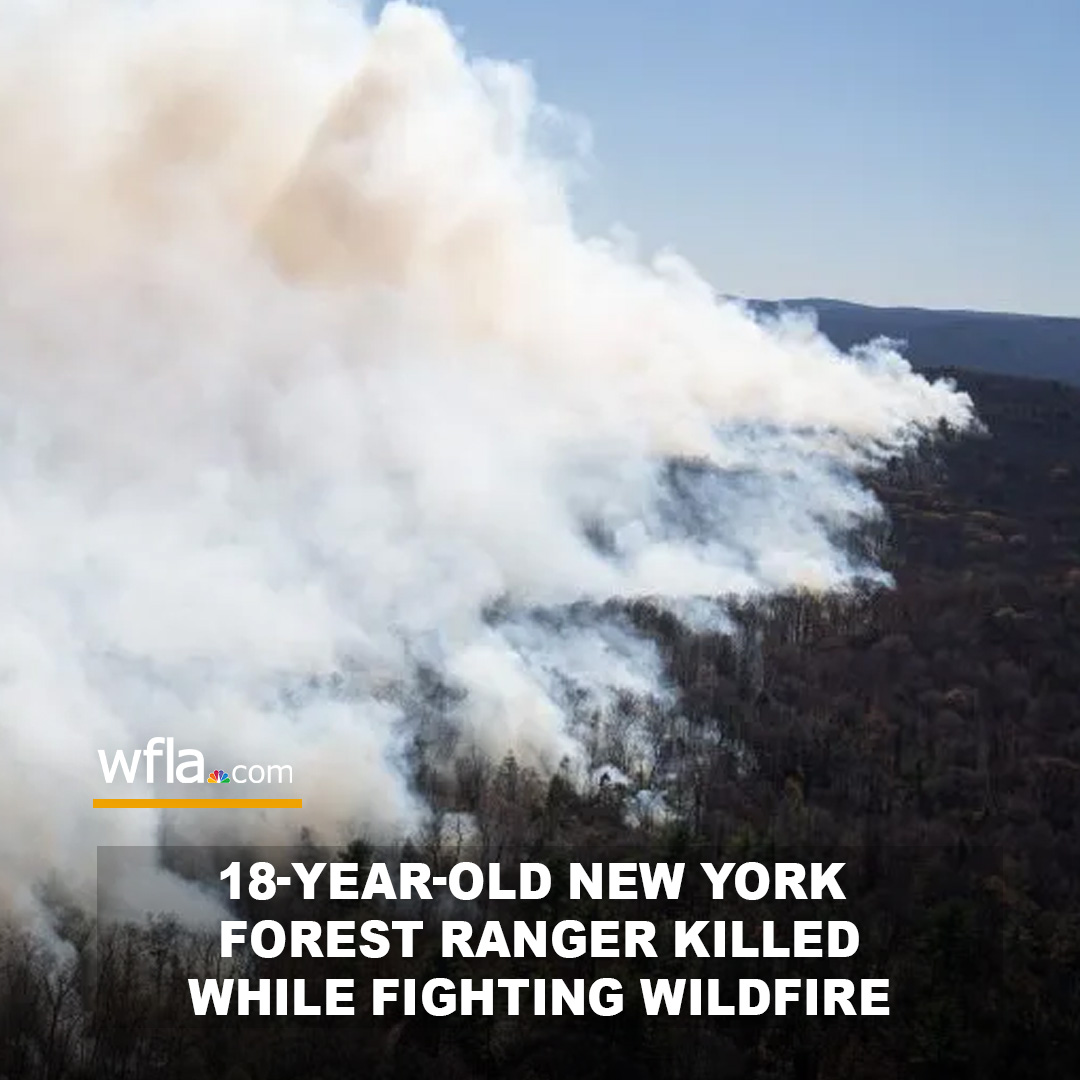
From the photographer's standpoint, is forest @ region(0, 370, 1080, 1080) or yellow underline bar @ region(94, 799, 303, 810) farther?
yellow underline bar @ region(94, 799, 303, 810)

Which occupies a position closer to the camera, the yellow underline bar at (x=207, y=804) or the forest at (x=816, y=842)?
the forest at (x=816, y=842)

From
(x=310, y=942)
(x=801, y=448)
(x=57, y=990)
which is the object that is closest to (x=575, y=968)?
(x=310, y=942)

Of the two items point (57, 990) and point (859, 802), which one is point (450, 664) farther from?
point (57, 990)
